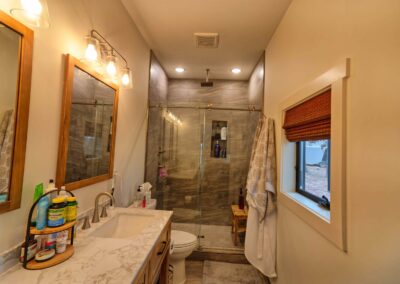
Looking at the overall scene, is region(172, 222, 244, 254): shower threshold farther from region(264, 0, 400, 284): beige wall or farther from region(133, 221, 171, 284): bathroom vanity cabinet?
region(264, 0, 400, 284): beige wall

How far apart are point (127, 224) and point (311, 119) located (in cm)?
152

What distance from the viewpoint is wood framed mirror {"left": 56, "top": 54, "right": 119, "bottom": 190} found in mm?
1220

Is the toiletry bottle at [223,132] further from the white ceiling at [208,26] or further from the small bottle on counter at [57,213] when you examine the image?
the small bottle on counter at [57,213]

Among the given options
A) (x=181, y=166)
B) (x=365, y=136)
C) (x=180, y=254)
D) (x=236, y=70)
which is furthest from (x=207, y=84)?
(x=365, y=136)

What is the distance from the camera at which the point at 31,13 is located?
89cm

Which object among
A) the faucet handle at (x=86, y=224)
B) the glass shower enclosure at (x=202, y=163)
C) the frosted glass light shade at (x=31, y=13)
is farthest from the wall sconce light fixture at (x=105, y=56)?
the glass shower enclosure at (x=202, y=163)

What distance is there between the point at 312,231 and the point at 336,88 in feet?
2.83

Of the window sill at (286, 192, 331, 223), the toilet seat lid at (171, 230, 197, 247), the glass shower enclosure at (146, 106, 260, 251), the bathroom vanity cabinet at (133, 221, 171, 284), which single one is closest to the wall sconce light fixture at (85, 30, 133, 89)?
the bathroom vanity cabinet at (133, 221, 171, 284)

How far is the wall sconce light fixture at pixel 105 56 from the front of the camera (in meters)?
1.34

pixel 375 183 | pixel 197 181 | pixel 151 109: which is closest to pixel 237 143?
pixel 197 181

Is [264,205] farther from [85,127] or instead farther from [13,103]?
[13,103]

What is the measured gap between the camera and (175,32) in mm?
2334

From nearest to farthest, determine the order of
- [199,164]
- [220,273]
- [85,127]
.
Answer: [85,127], [220,273], [199,164]

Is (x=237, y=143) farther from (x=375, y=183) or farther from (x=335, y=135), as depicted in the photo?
(x=375, y=183)
